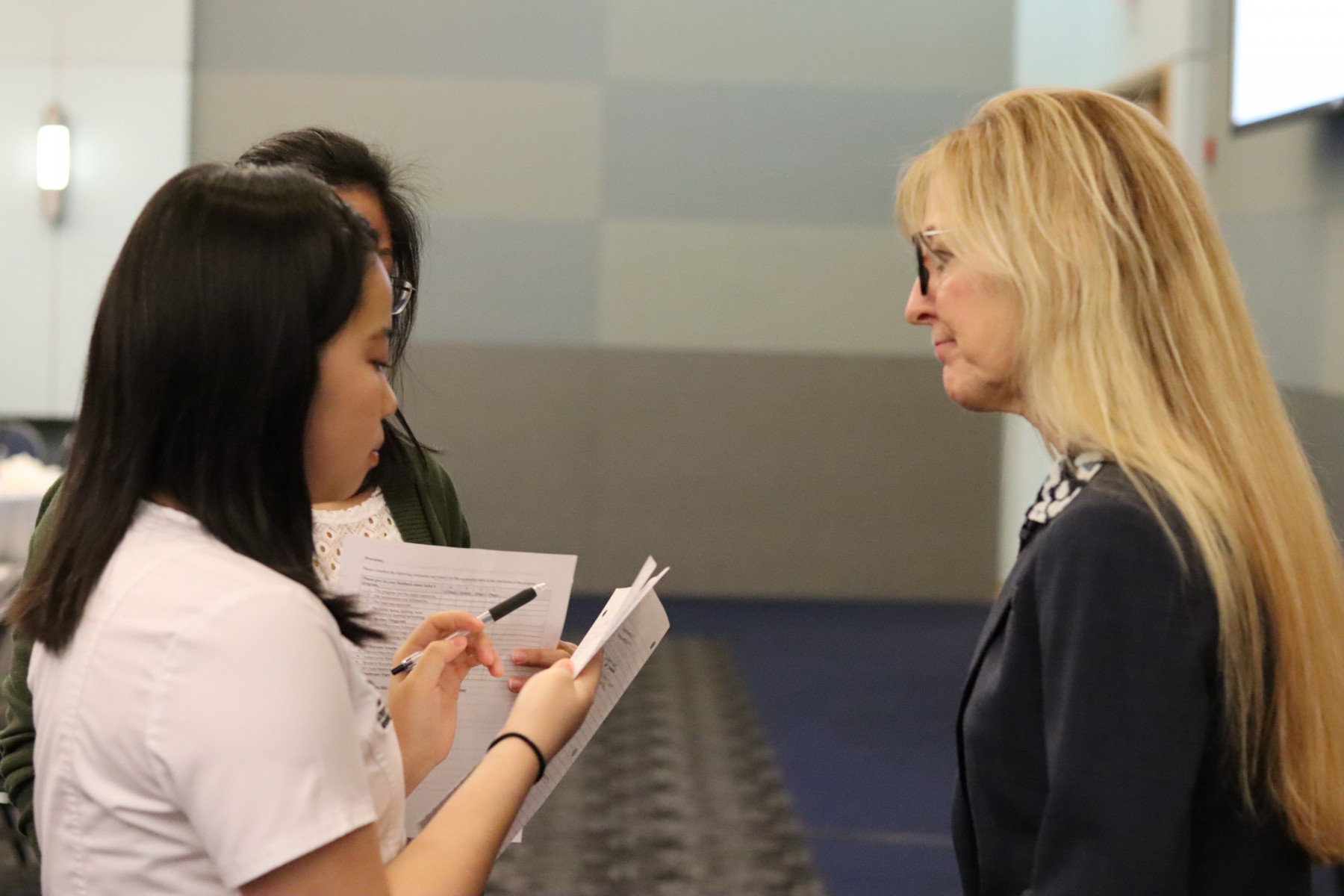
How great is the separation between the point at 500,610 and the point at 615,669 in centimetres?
14

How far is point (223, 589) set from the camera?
0.91m

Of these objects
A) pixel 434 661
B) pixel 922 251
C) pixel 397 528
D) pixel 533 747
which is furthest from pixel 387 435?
pixel 922 251

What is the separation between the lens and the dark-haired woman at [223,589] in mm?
891

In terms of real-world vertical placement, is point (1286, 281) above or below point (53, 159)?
below

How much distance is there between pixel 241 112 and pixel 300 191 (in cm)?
562

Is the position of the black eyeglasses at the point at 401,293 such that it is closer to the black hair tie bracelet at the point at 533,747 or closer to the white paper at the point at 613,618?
the white paper at the point at 613,618

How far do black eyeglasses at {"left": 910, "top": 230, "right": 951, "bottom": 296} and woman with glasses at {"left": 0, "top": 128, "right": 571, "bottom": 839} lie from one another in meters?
0.55

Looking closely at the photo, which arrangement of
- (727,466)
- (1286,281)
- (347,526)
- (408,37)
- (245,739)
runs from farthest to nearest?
(727,466), (408,37), (1286,281), (347,526), (245,739)

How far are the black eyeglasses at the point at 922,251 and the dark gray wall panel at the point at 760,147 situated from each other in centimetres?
509

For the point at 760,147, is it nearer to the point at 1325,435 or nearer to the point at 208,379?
the point at 1325,435

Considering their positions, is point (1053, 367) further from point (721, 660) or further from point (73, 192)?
point (73, 192)

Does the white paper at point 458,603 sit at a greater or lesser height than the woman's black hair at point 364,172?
lesser

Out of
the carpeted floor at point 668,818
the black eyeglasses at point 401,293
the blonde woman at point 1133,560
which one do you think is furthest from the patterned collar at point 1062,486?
the carpeted floor at point 668,818

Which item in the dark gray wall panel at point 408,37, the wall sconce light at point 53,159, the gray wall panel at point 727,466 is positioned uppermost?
the dark gray wall panel at point 408,37
